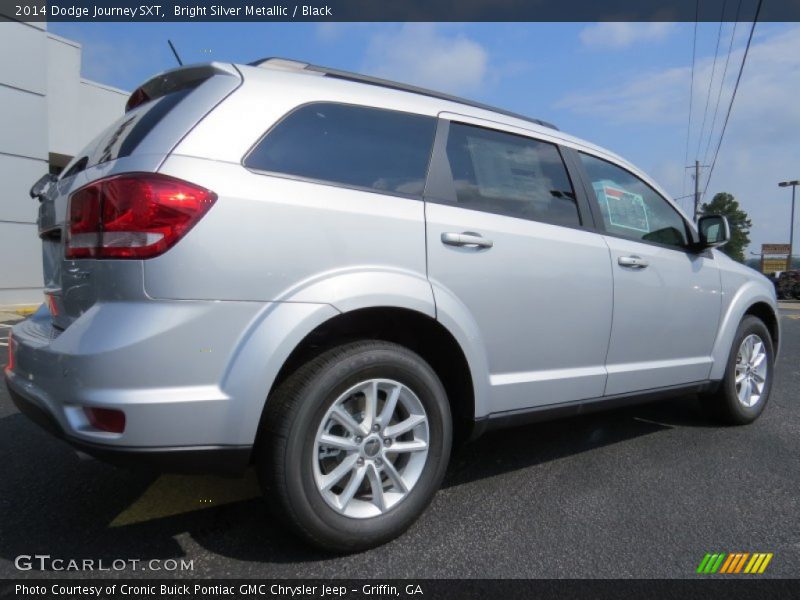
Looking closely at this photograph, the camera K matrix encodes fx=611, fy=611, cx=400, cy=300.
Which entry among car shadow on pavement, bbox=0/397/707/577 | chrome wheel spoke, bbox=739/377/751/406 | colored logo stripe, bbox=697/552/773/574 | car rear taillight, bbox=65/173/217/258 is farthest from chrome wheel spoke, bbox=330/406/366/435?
Answer: chrome wheel spoke, bbox=739/377/751/406

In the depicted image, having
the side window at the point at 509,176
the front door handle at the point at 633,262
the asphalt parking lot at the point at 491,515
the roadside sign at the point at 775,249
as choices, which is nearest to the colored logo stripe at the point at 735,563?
the asphalt parking lot at the point at 491,515

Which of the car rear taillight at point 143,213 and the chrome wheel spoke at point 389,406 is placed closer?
the car rear taillight at point 143,213

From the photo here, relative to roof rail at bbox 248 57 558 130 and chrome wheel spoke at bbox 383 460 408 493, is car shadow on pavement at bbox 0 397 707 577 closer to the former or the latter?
chrome wheel spoke at bbox 383 460 408 493

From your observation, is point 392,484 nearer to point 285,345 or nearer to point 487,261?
point 285,345

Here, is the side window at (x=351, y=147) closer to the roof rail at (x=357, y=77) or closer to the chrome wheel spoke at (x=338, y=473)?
the roof rail at (x=357, y=77)

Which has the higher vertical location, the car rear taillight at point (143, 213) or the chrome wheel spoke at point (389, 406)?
the car rear taillight at point (143, 213)

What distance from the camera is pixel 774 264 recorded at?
1880 inches

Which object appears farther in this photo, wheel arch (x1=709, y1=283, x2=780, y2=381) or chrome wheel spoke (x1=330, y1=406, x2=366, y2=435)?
wheel arch (x1=709, y1=283, x2=780, y2=381)

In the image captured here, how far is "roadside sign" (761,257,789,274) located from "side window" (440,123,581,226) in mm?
51511

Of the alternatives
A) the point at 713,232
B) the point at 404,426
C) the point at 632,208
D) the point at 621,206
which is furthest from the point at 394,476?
the point at 713,232

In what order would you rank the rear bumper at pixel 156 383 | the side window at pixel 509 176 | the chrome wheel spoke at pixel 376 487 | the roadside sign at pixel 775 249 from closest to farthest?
the rear bumper at pixel 156 383, the chrome wheel spoke at pixel 376 487, the side window at pixel 509 176, the roadside sign at pixel 775 249

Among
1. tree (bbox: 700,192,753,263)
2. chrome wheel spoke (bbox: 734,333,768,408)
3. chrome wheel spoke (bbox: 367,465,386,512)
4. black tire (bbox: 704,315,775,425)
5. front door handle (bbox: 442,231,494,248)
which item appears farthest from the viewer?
tree (bbox: 700,192,753,263)

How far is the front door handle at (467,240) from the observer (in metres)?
2.50

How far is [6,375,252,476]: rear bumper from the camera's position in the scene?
1.93 metres
